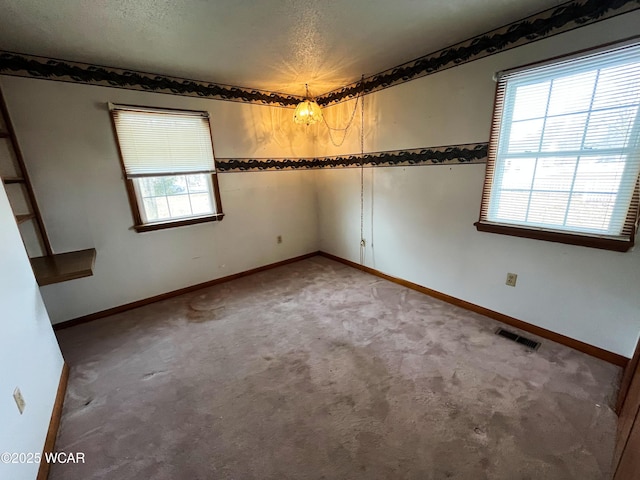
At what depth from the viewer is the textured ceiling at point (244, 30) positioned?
161 cm

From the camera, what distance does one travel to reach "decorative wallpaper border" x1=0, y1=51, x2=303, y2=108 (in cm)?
213

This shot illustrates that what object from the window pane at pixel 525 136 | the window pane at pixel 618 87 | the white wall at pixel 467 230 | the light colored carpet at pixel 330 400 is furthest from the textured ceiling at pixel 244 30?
the light colored carpet at pixel 330 400

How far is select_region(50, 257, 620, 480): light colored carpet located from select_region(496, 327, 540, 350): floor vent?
57 mm

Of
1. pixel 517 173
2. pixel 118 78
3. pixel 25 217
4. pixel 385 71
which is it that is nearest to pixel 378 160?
pixel 385 71

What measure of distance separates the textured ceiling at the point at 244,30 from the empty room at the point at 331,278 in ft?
0.07

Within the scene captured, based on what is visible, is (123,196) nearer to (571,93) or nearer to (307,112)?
(307,112)

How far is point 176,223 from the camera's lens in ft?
9.78

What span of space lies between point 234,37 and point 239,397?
2.51 meters

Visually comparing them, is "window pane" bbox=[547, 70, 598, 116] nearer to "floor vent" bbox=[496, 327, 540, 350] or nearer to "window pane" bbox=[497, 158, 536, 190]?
"window pane" bbox=[497, 158, 536, 190]

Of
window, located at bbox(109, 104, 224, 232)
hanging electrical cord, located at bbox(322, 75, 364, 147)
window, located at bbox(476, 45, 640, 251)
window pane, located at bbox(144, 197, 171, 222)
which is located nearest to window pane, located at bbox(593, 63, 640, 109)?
window, located at bbox(476, 45, 640, 251)

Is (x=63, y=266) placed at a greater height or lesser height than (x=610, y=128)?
lesser

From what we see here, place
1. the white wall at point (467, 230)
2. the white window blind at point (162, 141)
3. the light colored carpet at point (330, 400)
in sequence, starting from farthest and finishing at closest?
the white window blind at point (162, 141)
the white wall at point (467, 230)
the light colored carpet at point (330, 400)

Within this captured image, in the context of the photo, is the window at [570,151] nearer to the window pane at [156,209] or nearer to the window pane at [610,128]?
the window pane at [610,128]

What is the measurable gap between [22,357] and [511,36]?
3610 millimetres
